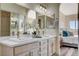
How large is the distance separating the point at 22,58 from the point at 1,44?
387 mm

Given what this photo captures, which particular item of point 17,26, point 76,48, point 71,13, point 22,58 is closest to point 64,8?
point 71,13

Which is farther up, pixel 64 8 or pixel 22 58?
pixel 64 8

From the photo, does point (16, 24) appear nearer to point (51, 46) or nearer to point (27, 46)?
point (27, 46)

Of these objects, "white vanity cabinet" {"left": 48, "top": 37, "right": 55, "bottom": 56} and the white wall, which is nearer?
the white wall

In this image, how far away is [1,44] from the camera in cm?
178

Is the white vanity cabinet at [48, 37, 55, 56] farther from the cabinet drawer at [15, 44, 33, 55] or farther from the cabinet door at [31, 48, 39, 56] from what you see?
the cabinet drawer at [15, 44, 33, 55]

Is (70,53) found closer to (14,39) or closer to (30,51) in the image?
(30,51)

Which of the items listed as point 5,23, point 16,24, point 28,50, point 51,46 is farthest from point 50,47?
point 5,23

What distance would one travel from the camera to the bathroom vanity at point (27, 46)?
5.68 feet

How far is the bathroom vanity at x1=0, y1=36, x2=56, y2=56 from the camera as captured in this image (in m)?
1.73

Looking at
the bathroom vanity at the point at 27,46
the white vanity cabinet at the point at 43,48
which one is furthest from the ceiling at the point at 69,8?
the white vanity cabinet at the point at 43,48

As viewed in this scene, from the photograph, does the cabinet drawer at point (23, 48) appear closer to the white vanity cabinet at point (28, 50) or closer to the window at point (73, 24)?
the white vanity cabinet at point (28, 50)

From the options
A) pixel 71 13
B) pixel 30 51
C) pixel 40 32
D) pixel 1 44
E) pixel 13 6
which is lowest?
pixel 30 51

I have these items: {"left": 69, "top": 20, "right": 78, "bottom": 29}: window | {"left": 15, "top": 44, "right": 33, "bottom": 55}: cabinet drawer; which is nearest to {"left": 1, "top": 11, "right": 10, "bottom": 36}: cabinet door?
{"left": 15, "top": 44, "right": 33, "bottom": 55}: cabinet drawer
